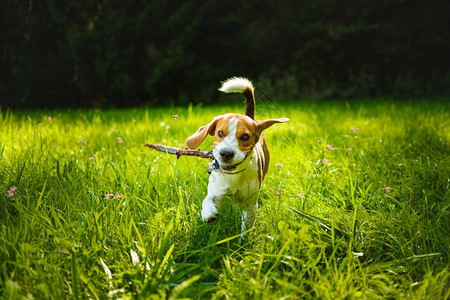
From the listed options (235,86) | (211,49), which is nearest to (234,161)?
(235,86)

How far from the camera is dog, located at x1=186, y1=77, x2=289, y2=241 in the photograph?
190 cm

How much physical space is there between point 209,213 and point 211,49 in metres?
9.08

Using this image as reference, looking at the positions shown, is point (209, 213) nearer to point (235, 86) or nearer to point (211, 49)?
point (235, 86)

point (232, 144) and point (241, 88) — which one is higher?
point (241, 88)

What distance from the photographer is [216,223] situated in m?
2.07

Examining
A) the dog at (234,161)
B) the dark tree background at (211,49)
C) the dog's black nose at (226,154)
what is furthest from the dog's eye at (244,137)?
the dark tree background at (211,49)

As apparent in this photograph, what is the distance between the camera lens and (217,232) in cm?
184

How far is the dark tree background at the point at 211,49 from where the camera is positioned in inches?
375

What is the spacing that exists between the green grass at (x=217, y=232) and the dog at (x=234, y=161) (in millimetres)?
80

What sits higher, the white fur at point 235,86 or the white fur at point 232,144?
the white fur at point 235,86

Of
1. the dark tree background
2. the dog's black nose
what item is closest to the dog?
the dog's black nose

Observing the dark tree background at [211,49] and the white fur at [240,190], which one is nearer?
the white fur at [240,190]

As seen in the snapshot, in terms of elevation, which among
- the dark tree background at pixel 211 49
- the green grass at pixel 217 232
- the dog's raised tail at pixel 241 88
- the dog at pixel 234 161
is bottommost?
the green grass at pixel 217 232

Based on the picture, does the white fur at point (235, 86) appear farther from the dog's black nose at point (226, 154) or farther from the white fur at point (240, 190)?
the dog's black nose at point (226, 154)
